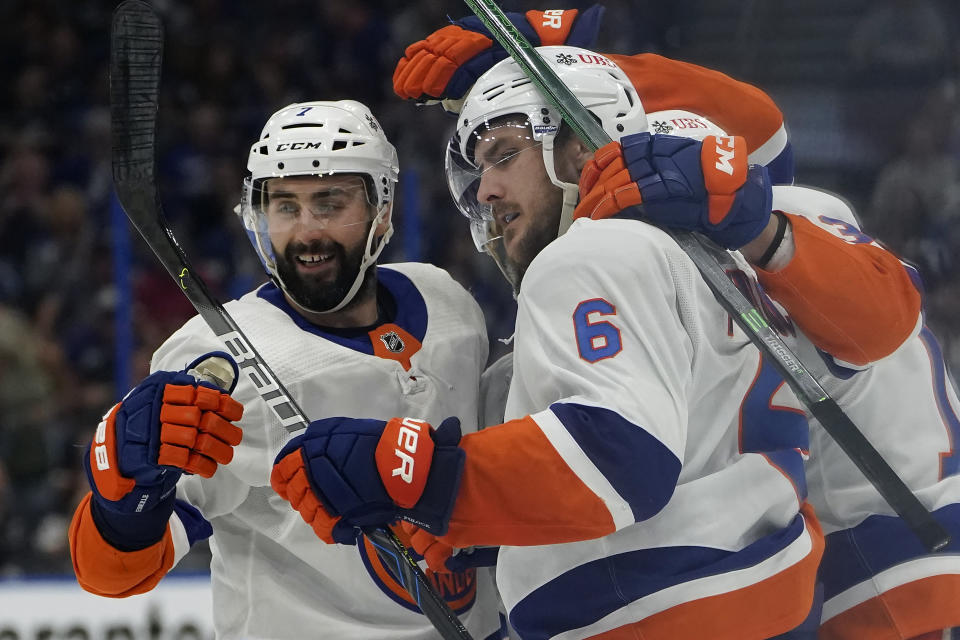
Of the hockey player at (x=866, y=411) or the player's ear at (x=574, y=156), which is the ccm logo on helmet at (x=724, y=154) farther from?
the player's ear at (x=574, y=156)

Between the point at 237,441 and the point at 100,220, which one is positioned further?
the point at 100,220

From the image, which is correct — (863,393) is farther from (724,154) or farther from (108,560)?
(108,560)

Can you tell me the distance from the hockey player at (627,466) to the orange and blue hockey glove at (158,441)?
0.78 ft

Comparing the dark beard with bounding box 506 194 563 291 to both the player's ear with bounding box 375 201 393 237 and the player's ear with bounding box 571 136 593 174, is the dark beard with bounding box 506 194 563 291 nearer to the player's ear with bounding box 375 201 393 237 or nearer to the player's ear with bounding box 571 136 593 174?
the player's ear with bounding box 571 136 593 174

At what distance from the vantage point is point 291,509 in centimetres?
200

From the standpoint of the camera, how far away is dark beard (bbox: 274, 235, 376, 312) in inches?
82.3

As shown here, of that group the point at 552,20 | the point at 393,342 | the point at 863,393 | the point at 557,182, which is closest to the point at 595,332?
the point at 557,182

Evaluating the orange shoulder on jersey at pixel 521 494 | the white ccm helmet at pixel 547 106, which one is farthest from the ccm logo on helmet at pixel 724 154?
the orange shoulder on jersey at pixel 521 494

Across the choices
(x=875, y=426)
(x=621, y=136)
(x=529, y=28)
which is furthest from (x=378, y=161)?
(x=875, y=426)

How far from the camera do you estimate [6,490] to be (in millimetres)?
3957

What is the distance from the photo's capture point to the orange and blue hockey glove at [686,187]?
1.53 meters

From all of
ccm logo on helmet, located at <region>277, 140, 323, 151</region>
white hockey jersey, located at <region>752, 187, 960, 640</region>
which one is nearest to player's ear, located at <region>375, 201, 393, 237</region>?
ccm logo on helmet, located at <region>277, 140, 323, 151</region>

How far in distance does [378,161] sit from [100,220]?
2255 millimetres

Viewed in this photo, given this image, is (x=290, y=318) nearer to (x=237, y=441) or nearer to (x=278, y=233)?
(x=278, y=233)
